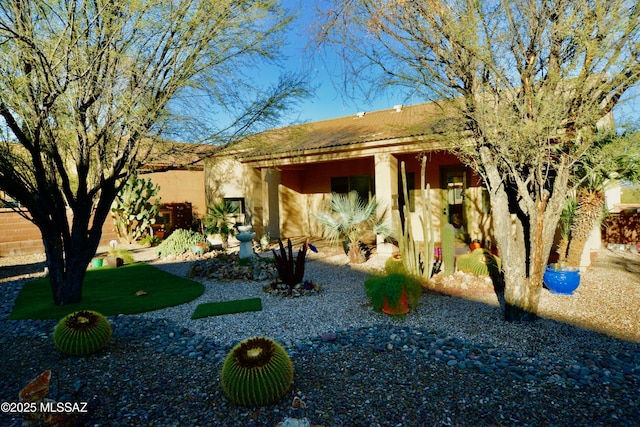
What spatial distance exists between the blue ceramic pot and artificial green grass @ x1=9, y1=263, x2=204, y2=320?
20.7 ft

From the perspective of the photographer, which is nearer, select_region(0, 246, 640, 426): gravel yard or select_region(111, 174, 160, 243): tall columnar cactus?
select_region(0, 246, 640, 426): gravel yard

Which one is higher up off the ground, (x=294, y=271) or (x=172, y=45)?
(x=172, y=45)

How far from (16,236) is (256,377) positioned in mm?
14646

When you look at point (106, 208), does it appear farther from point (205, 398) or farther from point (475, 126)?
point (475, 126)

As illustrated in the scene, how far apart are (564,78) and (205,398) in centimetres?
535

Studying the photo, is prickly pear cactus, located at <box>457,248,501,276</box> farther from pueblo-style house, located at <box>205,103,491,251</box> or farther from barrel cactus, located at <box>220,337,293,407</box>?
barrel cactus, located at <box>220,337,293,407</box>

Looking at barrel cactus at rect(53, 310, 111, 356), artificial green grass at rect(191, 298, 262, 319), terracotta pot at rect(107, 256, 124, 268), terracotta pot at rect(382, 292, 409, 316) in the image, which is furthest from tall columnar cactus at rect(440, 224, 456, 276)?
terracotta pot at rect(107, 256, 124, 268)

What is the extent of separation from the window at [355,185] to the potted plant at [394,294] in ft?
27.6

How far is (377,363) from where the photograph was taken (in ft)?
13.9

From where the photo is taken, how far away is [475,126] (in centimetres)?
541

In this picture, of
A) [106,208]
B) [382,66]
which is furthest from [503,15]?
[106,208]

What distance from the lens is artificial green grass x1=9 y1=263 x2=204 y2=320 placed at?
6.61 m

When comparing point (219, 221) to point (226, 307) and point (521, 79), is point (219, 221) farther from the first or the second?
point (521, 79)

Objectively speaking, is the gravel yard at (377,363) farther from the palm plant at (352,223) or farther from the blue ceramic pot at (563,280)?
the palm plant at (352,223)
